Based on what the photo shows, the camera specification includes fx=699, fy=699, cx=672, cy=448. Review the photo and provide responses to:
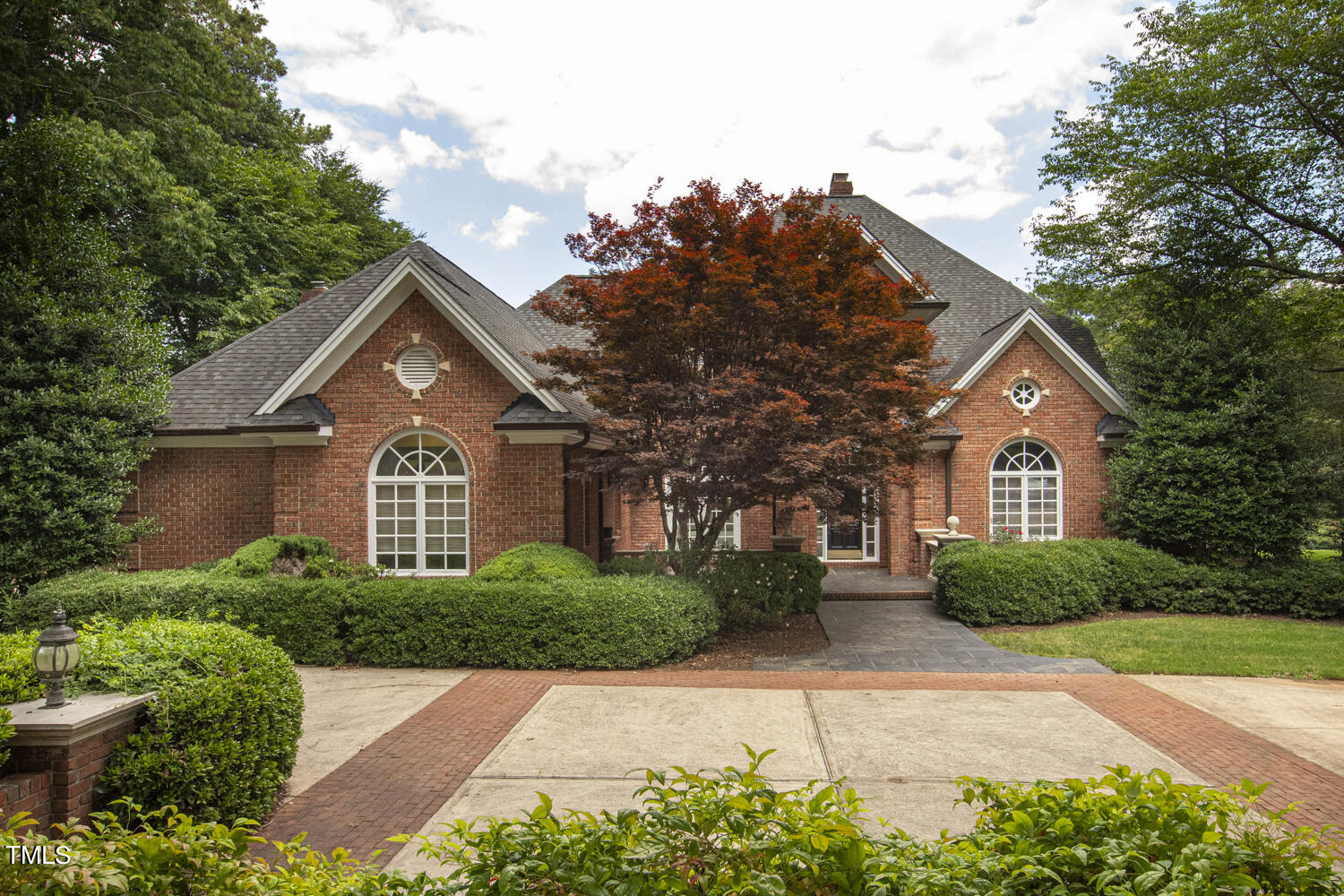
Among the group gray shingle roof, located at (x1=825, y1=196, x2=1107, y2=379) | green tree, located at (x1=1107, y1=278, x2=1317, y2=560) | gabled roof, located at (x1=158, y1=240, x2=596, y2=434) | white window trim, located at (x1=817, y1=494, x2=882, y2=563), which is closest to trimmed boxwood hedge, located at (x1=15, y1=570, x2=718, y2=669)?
gabled roof, located at (x1=158, y1=240, x2=596, y2=434)

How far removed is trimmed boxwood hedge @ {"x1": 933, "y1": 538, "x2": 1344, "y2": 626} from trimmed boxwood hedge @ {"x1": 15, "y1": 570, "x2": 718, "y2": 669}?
5372 mm

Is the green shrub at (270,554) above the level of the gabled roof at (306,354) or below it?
below

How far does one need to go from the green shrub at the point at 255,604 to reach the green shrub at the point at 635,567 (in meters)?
3.67

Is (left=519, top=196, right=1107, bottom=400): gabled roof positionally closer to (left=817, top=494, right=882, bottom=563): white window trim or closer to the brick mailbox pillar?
(left=817, top=494, right=882, bottom=563): white window trim

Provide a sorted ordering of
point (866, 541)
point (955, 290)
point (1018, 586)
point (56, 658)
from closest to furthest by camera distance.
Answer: point (56, 658) < point (1018, 586) < point (866, 541) < point (955, 290)

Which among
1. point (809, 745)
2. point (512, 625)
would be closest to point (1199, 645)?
point (809, 745)

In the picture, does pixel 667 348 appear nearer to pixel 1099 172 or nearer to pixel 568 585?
pixel 568 585

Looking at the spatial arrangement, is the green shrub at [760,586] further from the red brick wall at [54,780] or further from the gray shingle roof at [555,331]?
the gray shingle roof at [555,331]

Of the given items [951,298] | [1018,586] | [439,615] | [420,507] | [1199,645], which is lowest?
[1199,645]

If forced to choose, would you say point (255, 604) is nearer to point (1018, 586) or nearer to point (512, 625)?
point (512, 625)

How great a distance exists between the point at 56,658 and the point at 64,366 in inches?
377

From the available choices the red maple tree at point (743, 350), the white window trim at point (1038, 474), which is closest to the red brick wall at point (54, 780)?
the red maple tree at point (743, 350)

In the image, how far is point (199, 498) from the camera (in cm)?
1325

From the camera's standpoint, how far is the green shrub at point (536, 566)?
947 centimetres
